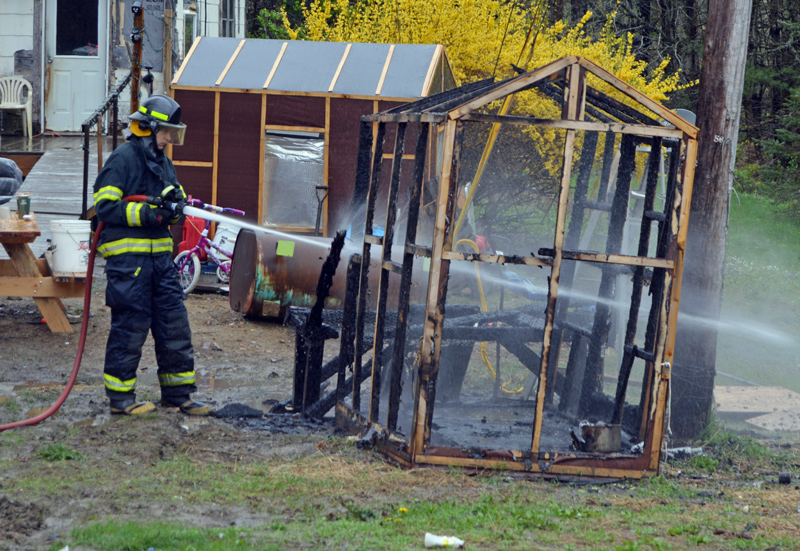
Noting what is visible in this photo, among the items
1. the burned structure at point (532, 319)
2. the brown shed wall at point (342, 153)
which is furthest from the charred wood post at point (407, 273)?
the brown shed wall at point (342, 153)

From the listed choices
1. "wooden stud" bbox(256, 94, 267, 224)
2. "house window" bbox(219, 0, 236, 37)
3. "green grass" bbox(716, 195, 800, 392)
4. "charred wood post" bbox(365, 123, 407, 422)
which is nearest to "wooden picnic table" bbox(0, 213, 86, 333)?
"wooden stud" bbox(256, 94, 267, 224)

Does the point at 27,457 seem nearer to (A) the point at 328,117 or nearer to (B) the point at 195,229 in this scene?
(B) the point at 195,229

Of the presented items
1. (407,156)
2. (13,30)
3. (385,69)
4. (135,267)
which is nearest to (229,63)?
(385,69)

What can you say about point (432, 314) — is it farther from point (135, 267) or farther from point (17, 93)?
point (17, 93)

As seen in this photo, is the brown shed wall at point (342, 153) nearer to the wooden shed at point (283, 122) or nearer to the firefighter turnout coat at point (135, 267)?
the wooden shed at point (283, 122)

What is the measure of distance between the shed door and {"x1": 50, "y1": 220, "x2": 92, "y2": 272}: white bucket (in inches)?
293

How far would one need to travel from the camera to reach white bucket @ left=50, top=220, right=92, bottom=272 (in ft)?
23.8

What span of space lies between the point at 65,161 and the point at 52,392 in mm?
7583

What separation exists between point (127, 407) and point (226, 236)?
541 centimetres

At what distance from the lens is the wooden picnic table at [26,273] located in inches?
283

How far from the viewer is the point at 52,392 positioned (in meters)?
5.93

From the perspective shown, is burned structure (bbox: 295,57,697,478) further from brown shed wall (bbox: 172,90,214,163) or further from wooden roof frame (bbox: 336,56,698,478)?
brown shed wall (bbox: 172,90,214,163)

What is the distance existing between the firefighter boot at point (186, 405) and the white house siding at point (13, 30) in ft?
33.9

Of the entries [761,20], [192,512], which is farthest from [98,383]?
[761,20]
